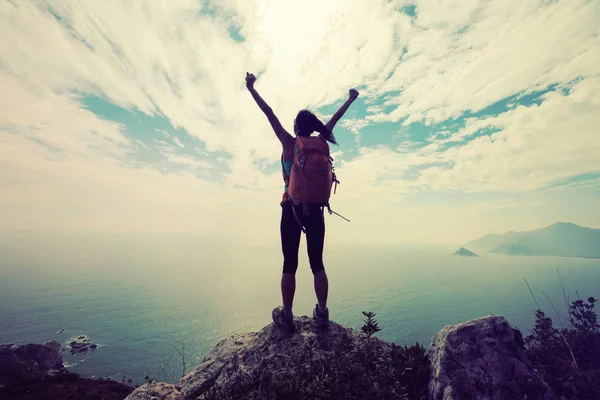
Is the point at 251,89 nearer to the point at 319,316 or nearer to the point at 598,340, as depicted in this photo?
the point at 319,316

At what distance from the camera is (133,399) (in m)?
5.25

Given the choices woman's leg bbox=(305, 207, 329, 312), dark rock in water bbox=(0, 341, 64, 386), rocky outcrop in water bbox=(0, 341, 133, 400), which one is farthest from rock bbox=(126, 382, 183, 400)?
dark rock in water bbox=(0, 341, 64, 386)

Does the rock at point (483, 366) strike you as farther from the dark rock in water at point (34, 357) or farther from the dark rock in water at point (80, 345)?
the dark rock in water at point (80, 345)

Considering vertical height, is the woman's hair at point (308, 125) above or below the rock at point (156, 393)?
above

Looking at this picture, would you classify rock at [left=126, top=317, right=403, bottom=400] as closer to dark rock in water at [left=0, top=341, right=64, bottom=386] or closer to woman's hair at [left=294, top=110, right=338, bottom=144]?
woman's hair at [left=294, top=110, right=338, bottom=144]

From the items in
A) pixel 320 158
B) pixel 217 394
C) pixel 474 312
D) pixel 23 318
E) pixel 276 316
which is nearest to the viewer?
pixel 217 394

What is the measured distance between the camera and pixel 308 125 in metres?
5.28

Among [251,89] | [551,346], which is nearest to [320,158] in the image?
[251,89]

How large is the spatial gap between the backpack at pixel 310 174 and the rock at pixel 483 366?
10.9 feet

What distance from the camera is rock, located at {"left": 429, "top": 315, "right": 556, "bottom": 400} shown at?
3.50 metres

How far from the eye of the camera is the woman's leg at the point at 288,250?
4996 mm

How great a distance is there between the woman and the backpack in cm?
30

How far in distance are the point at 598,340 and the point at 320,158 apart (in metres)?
7.22

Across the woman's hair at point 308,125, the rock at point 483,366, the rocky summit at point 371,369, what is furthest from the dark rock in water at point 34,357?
the rock at point 483,366
